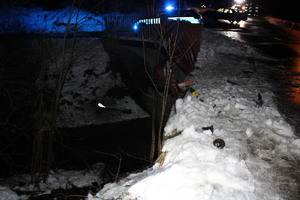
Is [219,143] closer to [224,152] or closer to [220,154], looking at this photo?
[224,152]

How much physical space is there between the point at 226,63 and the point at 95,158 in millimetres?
6672

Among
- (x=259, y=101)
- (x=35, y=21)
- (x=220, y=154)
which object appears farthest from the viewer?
(x=35, y=21)

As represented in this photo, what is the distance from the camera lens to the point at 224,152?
139 inches

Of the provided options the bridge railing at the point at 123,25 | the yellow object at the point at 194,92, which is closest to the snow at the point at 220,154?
the yellow object at the point at 194,92

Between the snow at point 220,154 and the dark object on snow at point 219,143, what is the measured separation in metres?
0.07

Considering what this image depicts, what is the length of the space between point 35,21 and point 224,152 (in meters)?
14.8

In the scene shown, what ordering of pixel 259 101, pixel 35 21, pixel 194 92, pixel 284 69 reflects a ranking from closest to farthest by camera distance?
pixel 259 101
pixel 194 92
pixel 284 69
pixel 35 21

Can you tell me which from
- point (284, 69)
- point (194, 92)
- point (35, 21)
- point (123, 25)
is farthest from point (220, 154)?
point (35, 21)

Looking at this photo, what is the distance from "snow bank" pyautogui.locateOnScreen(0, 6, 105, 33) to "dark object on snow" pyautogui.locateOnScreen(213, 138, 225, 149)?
10034 millimetres

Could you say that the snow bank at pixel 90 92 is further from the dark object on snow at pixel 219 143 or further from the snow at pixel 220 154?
the dark object on snow at pixel 219 143

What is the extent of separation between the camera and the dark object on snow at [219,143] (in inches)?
147

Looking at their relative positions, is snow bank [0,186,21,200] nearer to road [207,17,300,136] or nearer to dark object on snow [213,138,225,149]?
dark object on snow [213,138,225,149]

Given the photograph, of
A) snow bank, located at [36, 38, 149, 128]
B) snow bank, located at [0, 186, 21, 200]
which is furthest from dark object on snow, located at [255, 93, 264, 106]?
snow bank, located at [0, 186, 21, 200]

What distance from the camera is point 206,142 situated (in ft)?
12.4
